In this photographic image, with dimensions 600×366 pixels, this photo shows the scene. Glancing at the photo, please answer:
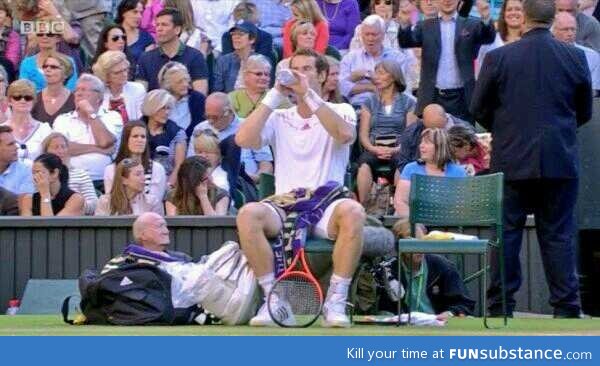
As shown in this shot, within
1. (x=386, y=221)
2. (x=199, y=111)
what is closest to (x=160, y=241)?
(x=386, y=221)

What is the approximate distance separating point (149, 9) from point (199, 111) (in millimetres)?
2354

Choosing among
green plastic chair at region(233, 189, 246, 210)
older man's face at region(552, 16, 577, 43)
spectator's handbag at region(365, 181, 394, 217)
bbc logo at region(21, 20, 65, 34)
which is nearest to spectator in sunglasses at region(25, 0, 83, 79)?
bbc logo at region(21, 20, 65, 34)

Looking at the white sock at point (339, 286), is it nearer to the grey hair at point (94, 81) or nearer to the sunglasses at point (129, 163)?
the sunglasses at point (129, 163)

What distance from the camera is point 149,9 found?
17.8 metres

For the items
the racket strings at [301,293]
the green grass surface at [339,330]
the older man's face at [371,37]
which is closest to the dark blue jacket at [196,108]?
the older man's face at [371,37]

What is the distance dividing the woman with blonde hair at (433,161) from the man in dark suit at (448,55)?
5.93ft

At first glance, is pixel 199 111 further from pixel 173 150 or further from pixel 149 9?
pixel 149 9

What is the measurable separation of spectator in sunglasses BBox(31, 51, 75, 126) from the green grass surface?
4.41 metres

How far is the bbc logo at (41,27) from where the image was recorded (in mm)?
16609

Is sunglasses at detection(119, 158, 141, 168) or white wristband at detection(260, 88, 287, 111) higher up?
white wristband at detection(260, 88, 287, 111)

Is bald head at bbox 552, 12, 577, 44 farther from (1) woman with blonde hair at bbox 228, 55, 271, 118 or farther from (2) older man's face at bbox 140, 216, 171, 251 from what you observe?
(2) older man's face at bbox 140, 216, 171, 251

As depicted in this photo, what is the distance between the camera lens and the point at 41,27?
16625mm

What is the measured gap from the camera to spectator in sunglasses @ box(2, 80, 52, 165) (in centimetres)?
1509

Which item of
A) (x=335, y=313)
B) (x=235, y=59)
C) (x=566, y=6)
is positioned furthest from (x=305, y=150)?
(x=235, y=59)
